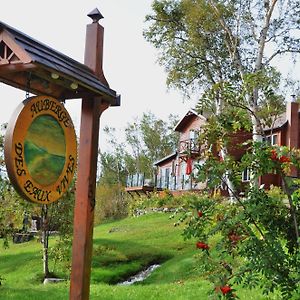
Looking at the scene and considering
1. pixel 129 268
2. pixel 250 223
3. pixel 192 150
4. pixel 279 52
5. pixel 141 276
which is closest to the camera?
pixel 250 223

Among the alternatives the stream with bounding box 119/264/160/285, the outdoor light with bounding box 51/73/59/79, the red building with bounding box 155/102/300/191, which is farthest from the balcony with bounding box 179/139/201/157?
the red building with bounding box 155/102/300/191

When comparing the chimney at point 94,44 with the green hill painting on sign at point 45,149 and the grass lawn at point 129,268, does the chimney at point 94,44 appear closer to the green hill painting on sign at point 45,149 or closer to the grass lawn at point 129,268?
the green hill painting on sign at point 45,149

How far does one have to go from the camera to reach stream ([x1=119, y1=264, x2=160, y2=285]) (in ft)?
52.5

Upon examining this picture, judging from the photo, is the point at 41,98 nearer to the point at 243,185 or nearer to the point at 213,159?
the point at 213,159

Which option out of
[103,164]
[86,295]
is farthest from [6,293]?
[103,164]

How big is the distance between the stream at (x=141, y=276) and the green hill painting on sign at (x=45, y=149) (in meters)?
11.5

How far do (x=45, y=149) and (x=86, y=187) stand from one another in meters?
0.74

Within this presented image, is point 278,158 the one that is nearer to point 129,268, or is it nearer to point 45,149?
point 45,149

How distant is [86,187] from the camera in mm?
5195

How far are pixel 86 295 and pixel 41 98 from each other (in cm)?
199

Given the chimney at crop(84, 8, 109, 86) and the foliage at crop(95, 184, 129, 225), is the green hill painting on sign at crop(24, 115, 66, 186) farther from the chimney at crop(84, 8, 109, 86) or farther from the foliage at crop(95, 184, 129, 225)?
the foliage at crop(95, 184, 129, 225)

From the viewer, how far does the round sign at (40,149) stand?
4230 mm

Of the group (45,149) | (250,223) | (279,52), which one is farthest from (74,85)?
(279,52)

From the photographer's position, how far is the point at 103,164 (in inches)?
2030
